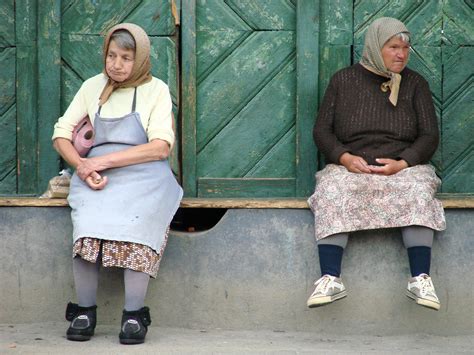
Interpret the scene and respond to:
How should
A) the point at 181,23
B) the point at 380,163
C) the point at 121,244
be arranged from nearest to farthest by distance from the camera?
the point at 121,244, the point at 380,163, the point at 181,23

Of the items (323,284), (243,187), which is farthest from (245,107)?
(323,284)

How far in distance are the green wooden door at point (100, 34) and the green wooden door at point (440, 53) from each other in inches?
34.8

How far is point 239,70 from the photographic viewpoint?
6.32 metres

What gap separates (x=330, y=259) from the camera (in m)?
5.55

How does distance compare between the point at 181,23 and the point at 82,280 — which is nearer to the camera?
the point at 82,280

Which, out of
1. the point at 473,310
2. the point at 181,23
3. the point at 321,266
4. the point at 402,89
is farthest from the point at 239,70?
the point at 473,310

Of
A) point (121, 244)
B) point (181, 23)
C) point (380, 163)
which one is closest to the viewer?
point (121, 244)

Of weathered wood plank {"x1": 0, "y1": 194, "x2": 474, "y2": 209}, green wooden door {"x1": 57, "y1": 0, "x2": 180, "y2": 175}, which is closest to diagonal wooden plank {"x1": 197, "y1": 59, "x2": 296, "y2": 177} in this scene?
green wooden door {"x1": 57, "y1": 0, "x2": 180, "y2": 175}

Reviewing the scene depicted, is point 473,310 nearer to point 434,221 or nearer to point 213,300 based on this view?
point 434,221

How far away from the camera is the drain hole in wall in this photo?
20.9 ft

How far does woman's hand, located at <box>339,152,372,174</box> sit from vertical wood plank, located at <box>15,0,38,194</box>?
1.80 metres

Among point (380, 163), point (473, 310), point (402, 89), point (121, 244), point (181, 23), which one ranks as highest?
point (181, 23)

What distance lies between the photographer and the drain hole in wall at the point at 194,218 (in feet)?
20.9

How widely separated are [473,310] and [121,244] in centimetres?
190
